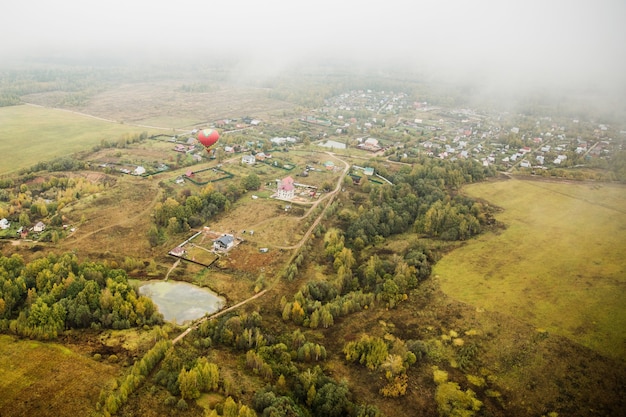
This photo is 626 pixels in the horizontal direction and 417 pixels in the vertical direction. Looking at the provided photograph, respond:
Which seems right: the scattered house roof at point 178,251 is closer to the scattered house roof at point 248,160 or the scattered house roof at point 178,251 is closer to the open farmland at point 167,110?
the scattered house roof at point 248,160

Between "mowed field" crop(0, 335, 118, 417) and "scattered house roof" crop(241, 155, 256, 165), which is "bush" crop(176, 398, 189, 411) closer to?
"mowed field" crop(0, 335, 118, 417)

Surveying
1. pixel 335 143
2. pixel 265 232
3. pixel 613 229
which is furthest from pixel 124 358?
pixel 335 143

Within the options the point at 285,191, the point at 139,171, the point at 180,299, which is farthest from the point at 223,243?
the point at 139,171

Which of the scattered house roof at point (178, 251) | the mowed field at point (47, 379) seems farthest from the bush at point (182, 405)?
the scattered house roof at point (178, 251)

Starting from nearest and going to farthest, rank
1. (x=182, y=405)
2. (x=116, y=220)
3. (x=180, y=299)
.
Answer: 1. (x=182, y=405)
2. (x=180, y=299)
3. (x=116, y=220)

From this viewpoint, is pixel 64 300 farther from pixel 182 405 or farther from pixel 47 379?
pixel 182 405

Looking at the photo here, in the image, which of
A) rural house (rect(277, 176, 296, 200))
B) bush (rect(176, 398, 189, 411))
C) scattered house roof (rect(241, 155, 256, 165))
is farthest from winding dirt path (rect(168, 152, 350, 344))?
scattered house roof (rect(241, 155, 256, 165))

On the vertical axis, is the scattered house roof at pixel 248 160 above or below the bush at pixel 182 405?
above
